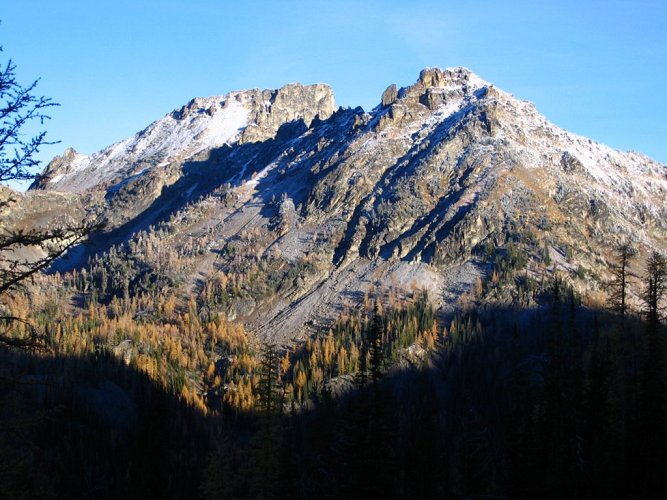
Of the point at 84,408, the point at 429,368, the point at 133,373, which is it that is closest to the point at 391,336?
the point at 429,368

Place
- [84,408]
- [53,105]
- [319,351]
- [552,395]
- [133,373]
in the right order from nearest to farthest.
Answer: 1. [53,105]
2. [552,395]
3. [84,408]
4. [133,373]
5. [319,351]

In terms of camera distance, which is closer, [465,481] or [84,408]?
[465,481]

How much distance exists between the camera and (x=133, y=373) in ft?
561

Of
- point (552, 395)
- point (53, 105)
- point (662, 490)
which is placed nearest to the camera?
point (53, 105)

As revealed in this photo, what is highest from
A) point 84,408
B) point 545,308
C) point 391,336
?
point 545,308

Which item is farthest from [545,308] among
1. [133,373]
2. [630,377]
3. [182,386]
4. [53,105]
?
[53,105]

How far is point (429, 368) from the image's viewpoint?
566 ft

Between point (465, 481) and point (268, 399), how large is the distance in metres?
16.8

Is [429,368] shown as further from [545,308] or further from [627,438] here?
[627,438]

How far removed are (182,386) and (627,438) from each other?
149 m

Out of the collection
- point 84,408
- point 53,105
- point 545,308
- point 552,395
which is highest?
point 545,308

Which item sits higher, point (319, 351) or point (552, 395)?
point (319, 351)

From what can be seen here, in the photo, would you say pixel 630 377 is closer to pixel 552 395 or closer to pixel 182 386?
pixel 552 395

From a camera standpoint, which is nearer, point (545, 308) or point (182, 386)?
point (182, 386)
